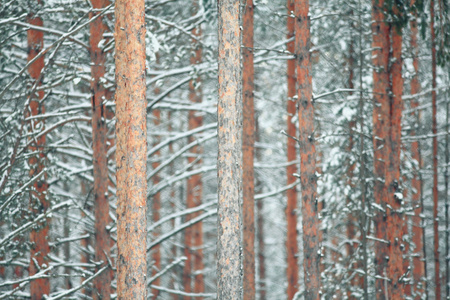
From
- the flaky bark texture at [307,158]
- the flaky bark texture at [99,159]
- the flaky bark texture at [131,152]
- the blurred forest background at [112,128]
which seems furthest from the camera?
the flaky bark texture at [99,159]

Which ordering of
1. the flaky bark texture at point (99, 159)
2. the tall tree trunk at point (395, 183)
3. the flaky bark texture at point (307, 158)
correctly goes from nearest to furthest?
the flaky bark texture at point (307, 158) → the flaky bark texture at point (99, 159) → the tall tree trunk at point (395, 183)

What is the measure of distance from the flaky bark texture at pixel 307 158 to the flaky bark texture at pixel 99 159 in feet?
11.2

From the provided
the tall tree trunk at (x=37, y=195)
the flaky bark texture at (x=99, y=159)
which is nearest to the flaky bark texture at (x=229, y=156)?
the flaky bark texture at (x=99, y=159)

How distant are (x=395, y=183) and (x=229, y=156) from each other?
4.25m

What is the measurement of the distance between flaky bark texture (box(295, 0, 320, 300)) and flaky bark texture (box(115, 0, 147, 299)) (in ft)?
9.41

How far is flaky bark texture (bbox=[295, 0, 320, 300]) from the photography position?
7.78m

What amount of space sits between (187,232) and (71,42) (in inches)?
363

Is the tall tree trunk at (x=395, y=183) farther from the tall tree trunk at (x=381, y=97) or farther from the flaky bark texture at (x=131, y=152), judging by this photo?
the flaky bark texture at (x=131, y=152)

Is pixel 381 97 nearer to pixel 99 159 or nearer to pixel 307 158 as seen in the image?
pixel 307 158

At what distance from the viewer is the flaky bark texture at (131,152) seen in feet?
20.0

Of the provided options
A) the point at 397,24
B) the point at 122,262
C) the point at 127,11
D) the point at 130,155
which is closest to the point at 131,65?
the point at 127,11

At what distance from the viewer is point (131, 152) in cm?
615

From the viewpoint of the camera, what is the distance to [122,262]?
20.1ft

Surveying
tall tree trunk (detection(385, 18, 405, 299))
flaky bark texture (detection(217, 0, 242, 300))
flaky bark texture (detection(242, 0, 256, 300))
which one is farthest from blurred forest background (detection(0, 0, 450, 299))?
flaky bark texture (detection(217, 0, 242, 300))
